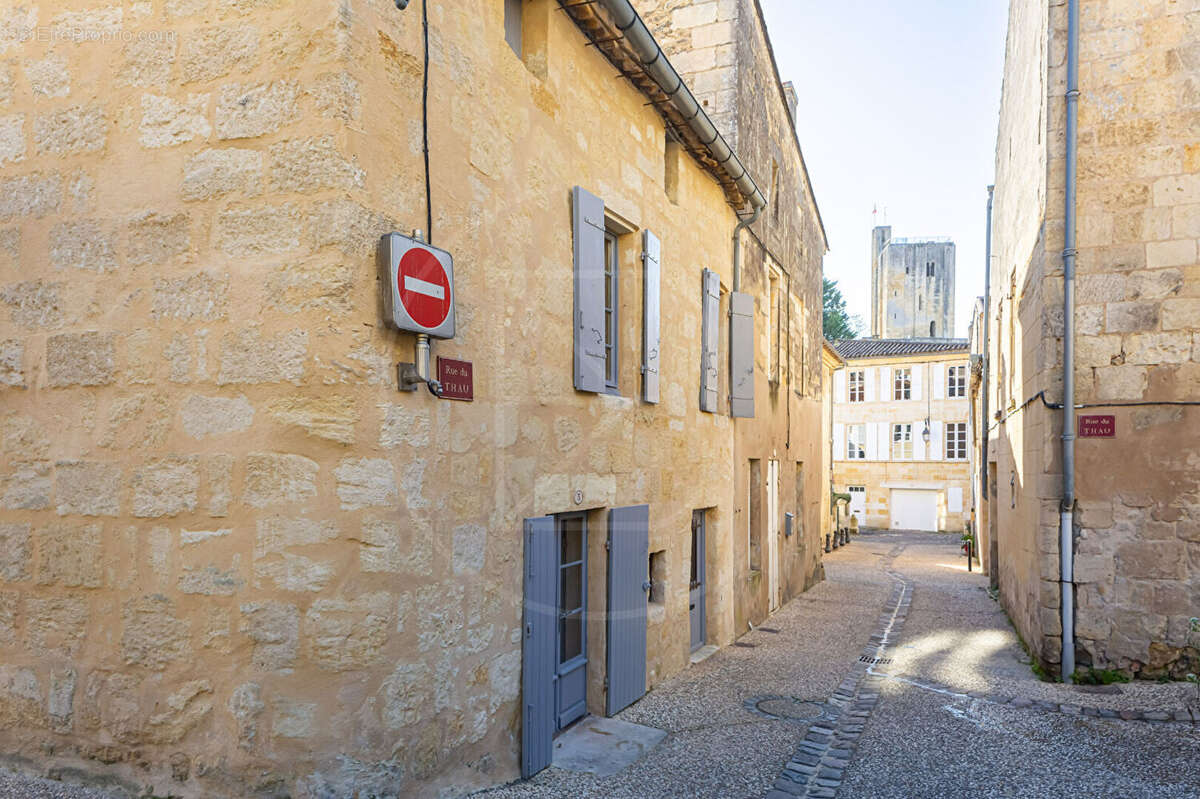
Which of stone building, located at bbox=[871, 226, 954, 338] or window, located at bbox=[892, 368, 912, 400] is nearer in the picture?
window, located at bbox=[892, 368, 912, 400]

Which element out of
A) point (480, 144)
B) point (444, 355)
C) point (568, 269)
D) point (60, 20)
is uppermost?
point (60, 20)

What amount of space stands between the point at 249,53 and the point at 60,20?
3.67ft

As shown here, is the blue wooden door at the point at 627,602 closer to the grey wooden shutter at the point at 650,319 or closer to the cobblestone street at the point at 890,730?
the cobblestone street at the point at 890,730

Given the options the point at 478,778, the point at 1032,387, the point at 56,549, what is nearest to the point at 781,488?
the point at 1032,387

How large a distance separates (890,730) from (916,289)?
3908 centimetres

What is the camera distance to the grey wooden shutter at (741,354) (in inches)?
341

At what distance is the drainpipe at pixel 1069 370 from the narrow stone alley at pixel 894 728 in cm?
61

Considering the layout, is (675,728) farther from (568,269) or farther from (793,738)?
(568,269)

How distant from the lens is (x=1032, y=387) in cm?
784

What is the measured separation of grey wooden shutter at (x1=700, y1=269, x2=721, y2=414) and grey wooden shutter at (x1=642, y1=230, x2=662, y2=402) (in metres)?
1.44

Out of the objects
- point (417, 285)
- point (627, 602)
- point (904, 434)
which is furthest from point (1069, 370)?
point (904, 434)

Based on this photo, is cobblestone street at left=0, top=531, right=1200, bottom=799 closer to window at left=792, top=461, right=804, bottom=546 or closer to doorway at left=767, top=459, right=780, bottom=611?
doorway at left=767, top=459, right=780, bottom=611

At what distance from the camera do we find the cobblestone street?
4586mm

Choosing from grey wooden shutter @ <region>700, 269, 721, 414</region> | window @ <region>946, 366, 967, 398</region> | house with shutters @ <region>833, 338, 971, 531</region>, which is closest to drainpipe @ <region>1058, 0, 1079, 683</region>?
grey wooden shutter @ <region>700, 269, 721, 414</region>
